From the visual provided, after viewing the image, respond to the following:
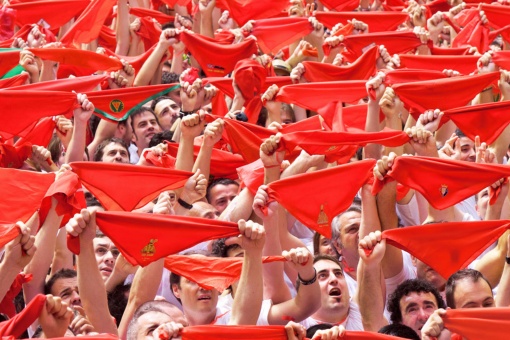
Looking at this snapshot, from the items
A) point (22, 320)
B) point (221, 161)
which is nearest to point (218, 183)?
point (221, 161)

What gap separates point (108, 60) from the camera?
9398 mm

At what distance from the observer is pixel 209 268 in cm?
679

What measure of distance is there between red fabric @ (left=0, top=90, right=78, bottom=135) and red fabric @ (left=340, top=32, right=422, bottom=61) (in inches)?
108

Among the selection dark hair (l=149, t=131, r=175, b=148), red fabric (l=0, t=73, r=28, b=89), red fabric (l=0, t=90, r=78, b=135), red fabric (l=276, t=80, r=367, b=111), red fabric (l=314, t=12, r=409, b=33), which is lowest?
dark hair (l=149, t=131, r=175, b=148)

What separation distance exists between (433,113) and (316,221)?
4.10 feet

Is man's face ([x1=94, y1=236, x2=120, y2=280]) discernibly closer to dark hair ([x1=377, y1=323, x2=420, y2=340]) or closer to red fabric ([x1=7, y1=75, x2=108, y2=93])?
red fabric ([x1=7, y1=75, x2=108, y2=93])

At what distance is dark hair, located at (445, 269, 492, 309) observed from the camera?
6898 mm

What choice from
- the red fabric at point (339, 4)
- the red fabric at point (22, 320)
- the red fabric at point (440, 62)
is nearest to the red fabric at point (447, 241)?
the red fabric at point (22, 320)

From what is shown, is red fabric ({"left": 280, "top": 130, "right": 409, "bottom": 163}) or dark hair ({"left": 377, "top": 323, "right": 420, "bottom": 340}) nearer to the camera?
dark hair ({"left": 377, "top": 323, "right": 420, "bottom": 340})

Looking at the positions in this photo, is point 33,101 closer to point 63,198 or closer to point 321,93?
point 63,198

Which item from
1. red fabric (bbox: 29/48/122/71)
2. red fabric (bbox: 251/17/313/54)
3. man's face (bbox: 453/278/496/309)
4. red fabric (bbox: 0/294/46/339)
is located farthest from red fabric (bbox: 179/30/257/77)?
red fabric (bbox: 0/294/46/339)

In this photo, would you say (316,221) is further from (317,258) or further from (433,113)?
(433,113)

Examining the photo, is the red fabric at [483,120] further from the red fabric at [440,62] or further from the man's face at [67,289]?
the man's face at [67,289]

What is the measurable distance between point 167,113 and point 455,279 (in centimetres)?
318
